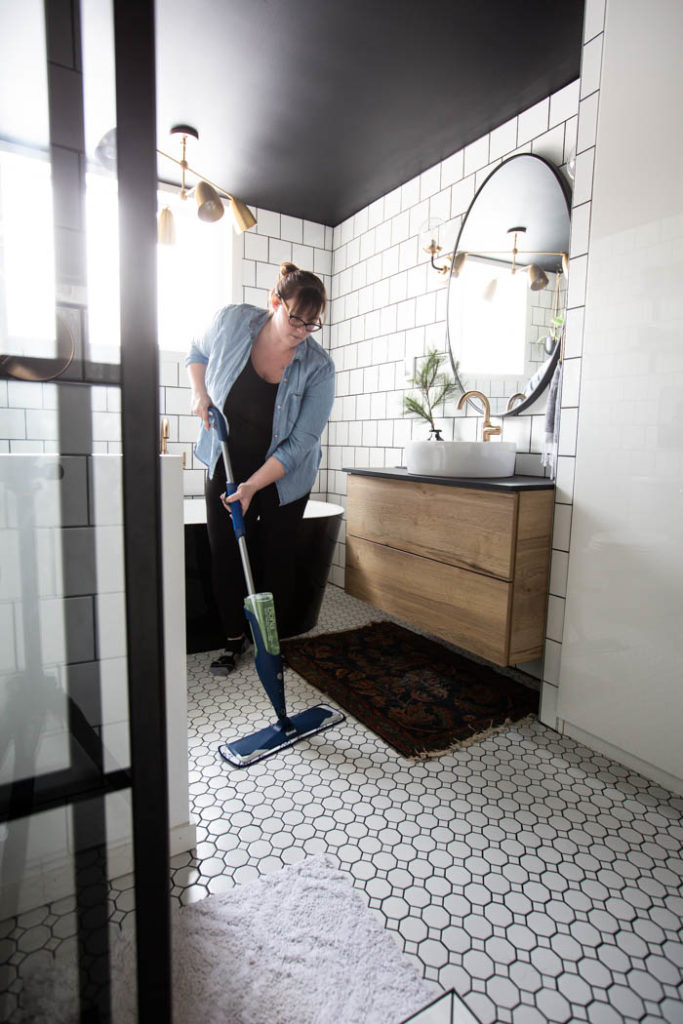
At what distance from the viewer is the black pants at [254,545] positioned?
2133 mm

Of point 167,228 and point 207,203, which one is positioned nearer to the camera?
point 207,203

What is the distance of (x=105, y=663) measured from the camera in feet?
1.60

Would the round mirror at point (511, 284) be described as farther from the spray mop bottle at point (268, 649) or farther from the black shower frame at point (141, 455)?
the black shower frame at point (141, 455)

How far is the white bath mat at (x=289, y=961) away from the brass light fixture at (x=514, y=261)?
1.97m

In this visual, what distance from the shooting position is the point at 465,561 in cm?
194

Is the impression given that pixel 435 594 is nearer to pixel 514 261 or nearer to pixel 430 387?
pixel 430 387

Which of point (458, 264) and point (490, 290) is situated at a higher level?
point (458, 264)

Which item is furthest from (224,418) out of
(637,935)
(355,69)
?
(637,935)

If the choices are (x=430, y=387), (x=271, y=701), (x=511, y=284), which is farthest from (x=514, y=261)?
(x=271, y=701)

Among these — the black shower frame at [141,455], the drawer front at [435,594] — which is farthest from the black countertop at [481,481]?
the black shower frame at [141,455]

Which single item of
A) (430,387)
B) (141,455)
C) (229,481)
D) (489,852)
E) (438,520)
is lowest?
(489,852)

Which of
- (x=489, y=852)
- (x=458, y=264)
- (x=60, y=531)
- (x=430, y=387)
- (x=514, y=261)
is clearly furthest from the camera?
(x=430, y=387)

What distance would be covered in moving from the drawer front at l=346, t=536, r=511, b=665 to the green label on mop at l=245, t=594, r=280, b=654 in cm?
65

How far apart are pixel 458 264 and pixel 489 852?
88.7 inches
